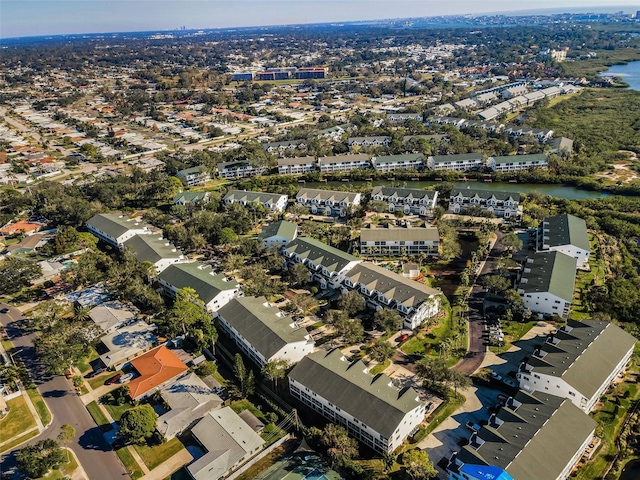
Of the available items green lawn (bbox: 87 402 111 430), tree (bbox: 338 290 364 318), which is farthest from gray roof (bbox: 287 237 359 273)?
green lawn (bbox: 87 402 111 430)

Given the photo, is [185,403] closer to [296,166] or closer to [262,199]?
[262,199]

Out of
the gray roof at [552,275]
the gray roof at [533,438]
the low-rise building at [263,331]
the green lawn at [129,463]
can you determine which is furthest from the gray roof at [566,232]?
the green lawn at [129,463]

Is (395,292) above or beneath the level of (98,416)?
above

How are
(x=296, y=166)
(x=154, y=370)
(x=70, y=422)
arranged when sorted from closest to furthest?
(x=70, y=422) → (x=154, y=370) → (x=296, y=166)

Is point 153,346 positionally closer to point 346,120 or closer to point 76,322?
point 76,322

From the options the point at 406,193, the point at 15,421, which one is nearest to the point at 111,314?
the point at 15,421

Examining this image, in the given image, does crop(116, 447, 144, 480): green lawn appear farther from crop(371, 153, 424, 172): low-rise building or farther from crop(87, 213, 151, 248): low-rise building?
crop(371, 153, 424, 172): low-rise building
